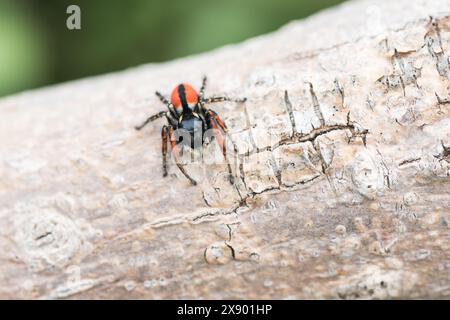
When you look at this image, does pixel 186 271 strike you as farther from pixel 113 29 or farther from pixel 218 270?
pixel 113 29

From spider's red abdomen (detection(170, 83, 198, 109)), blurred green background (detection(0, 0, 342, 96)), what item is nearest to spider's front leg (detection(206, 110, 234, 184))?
spider's red abdomen (detection(170, 83, 198, 109))

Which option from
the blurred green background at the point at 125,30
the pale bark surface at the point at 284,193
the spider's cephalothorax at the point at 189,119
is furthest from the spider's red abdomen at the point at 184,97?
the blurred green background at the point at 125,30

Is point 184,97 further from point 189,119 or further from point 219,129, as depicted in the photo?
point 219,129

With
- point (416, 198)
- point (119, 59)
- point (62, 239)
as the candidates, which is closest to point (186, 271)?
point (62, 239)

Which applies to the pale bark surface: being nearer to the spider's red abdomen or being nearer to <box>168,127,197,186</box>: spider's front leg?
<box>168,127,197,186</box>: spider's front leg

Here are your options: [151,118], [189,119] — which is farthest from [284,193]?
[151,118]

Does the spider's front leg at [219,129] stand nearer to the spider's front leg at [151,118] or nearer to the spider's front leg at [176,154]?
the spider's front leg at [176,154]
